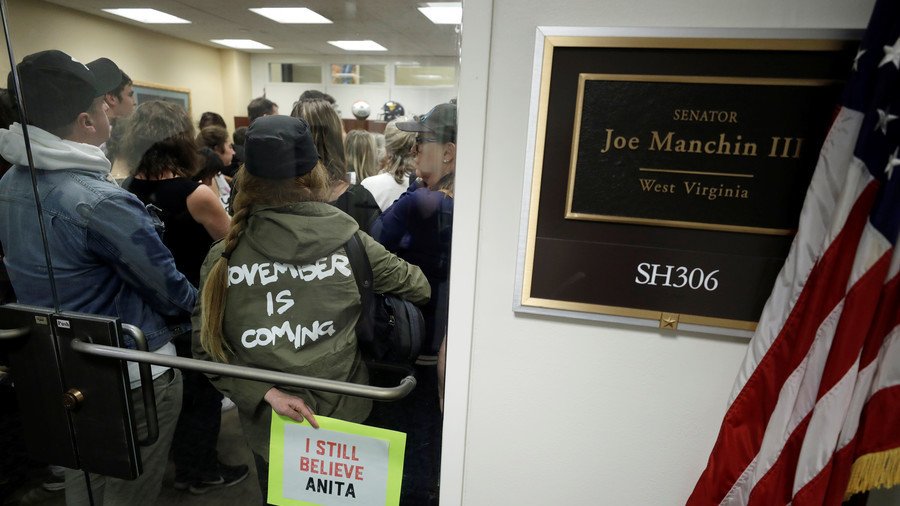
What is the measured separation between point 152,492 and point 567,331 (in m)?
1.36

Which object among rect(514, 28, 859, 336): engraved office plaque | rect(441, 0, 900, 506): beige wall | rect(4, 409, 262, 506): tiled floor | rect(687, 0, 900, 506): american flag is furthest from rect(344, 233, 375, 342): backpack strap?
rect(687, 0, 900, 506): american flag

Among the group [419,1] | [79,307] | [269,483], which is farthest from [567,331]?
[79,307]

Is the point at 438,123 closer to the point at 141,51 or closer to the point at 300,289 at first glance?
the point at 300,289

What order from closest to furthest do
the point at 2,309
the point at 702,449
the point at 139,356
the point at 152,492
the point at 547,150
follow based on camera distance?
the point at 547,150, the point at 702,449, the point at 139,356, the point at 2,309, the point at 152,492

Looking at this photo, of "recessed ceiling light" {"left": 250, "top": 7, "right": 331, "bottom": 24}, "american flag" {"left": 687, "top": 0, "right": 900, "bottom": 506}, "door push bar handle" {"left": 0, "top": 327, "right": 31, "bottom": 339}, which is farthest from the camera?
"door push bar handle" {"left": 0, "top": 327, "right": 31, "bottom": 339}

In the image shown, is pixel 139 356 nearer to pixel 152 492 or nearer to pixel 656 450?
pixel 152 492

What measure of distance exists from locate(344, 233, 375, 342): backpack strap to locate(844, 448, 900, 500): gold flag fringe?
967 mm

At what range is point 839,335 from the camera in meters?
0.76

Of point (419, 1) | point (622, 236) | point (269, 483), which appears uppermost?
point (419, 1)

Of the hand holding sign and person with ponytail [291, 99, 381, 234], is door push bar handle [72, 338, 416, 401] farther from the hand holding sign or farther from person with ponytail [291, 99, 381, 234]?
person with ponytail [291, 99, 381, 234]

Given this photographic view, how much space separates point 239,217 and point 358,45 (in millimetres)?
474

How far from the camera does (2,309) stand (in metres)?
1.19

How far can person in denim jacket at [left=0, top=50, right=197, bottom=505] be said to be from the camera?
1.07 metres

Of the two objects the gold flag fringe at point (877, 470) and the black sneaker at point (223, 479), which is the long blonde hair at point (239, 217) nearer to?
the black sneaker at point (223, 479)
